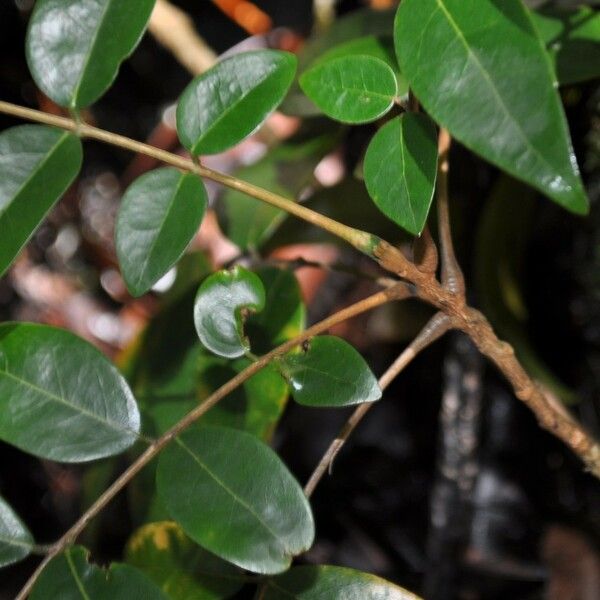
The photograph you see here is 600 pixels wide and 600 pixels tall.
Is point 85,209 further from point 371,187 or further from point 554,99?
point 554,99

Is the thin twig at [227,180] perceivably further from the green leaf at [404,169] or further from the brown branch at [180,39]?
the brown branch at [180,39]

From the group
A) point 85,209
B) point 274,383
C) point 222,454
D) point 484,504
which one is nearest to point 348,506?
point 484,504

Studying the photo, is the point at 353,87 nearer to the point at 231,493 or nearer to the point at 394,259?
the point at 394,259

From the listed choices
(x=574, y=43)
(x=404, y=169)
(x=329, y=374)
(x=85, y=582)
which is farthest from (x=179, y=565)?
(x=574, y=43)

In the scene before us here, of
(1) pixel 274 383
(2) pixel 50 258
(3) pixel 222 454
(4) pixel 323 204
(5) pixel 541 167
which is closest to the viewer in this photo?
(5) pixel 541 167

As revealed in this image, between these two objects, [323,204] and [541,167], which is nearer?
[541,167]

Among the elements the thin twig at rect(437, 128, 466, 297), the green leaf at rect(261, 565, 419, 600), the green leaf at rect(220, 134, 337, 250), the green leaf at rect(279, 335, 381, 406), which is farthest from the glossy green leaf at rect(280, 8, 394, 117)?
the green leaf at rect(261, 565, 419, 600)
